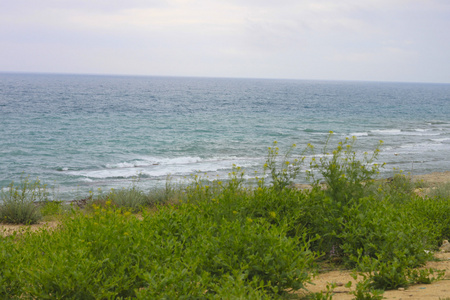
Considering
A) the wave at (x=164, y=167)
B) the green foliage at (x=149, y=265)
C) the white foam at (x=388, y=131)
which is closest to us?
the green foliage at (x=149, y=265)

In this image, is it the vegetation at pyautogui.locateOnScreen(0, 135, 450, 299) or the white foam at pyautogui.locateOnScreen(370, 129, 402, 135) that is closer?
the vegetation at pyautogui.locateOnScreen(0, 135, 450, 299)

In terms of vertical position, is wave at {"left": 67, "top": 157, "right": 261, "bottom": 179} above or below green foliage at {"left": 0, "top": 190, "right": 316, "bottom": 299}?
below

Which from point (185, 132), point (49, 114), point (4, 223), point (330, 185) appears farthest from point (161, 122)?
point (330, 185)

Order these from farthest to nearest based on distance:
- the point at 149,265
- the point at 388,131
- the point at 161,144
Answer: the point at 388,131, the point at 161,144, the point at 149,265

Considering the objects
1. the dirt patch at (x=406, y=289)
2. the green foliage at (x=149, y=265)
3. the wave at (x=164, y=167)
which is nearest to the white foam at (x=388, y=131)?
the wave at (x=164, y=167)

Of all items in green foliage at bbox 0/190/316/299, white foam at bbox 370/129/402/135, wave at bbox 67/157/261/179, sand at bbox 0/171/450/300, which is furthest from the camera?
white foam at bbox 370/129/402/135

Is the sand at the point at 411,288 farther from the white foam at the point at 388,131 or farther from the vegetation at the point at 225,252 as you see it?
the white foam at the point at 388,131

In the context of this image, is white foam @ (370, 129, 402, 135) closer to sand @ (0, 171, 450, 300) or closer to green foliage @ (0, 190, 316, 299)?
sand @ (0, 171, 450, 300)

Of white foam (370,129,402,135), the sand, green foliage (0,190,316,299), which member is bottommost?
white foam (370,129,402,135)

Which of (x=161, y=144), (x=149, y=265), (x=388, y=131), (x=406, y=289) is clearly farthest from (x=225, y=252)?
(x=388, y=131)

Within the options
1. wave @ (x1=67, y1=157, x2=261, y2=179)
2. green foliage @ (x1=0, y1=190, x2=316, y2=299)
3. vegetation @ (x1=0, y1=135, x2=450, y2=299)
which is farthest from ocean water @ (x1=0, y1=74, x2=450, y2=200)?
green foliage @ (x1=0, y1=190, x2=316, y2=299)

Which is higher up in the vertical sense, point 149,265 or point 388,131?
point 149,265

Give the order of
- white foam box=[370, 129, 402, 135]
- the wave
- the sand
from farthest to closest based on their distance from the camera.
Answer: white foam box=[370, 129, 402, 135] → the wave → the sand

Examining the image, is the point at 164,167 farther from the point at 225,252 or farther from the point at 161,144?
the point at 225,252
